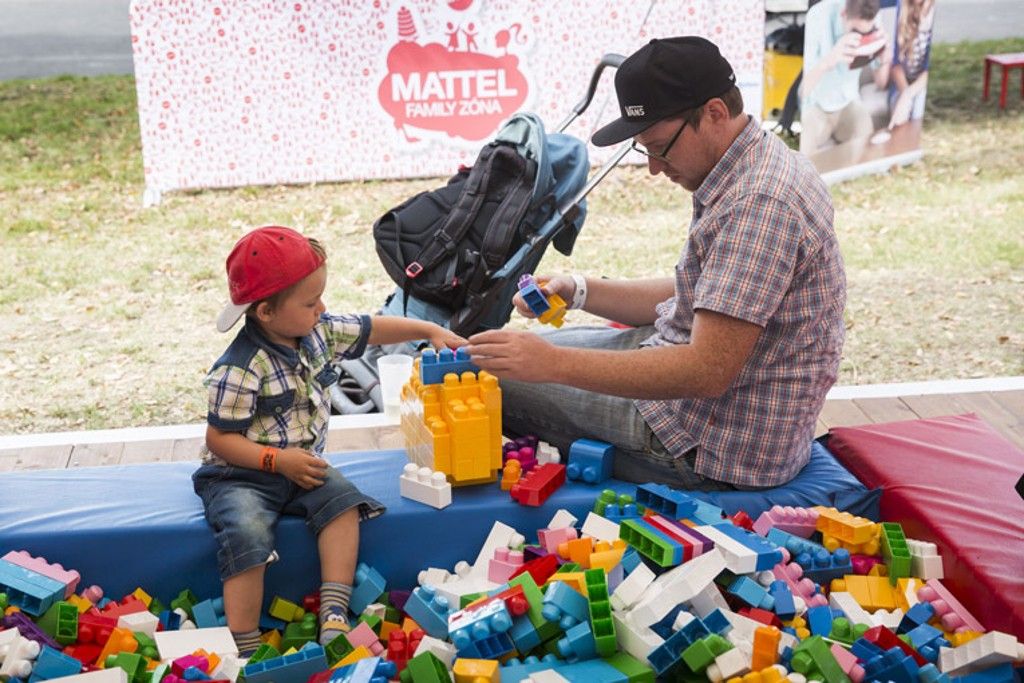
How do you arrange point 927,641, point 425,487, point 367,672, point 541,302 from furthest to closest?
1. point 541,302
2. point 425,487
3. point 927,641
4. point 367,672

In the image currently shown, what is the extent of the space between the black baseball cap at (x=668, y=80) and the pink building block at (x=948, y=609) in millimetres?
1115

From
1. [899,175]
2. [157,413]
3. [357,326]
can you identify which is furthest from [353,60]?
[357,326]

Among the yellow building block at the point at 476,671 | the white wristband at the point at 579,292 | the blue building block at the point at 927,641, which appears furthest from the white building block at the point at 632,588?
the white wristband at the point at 579,292

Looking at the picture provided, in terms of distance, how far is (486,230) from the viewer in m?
3.45

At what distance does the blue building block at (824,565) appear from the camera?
95.7 inches

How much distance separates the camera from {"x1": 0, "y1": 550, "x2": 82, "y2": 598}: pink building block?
2.41m

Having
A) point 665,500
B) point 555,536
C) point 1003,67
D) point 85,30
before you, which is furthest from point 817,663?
point 85,30

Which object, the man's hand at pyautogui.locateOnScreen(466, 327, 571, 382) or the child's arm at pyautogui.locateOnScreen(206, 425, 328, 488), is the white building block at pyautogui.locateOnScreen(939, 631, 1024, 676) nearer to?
the man's hand at pyautogui.locateOnScreen(466, 327, 571, 382)

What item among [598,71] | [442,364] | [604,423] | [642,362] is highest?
[598,71]

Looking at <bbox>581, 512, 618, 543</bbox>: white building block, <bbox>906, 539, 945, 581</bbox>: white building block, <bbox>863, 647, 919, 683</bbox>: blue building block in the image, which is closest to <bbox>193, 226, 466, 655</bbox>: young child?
<bbox>581, 512, 618, 543</bbox>: white building block

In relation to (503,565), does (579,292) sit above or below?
above

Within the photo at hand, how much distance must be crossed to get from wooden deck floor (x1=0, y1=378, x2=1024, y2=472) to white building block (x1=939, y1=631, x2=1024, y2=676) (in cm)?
130

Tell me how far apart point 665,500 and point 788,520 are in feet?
0.93

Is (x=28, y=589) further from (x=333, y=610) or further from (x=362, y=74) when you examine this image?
(x=362, y=74)
